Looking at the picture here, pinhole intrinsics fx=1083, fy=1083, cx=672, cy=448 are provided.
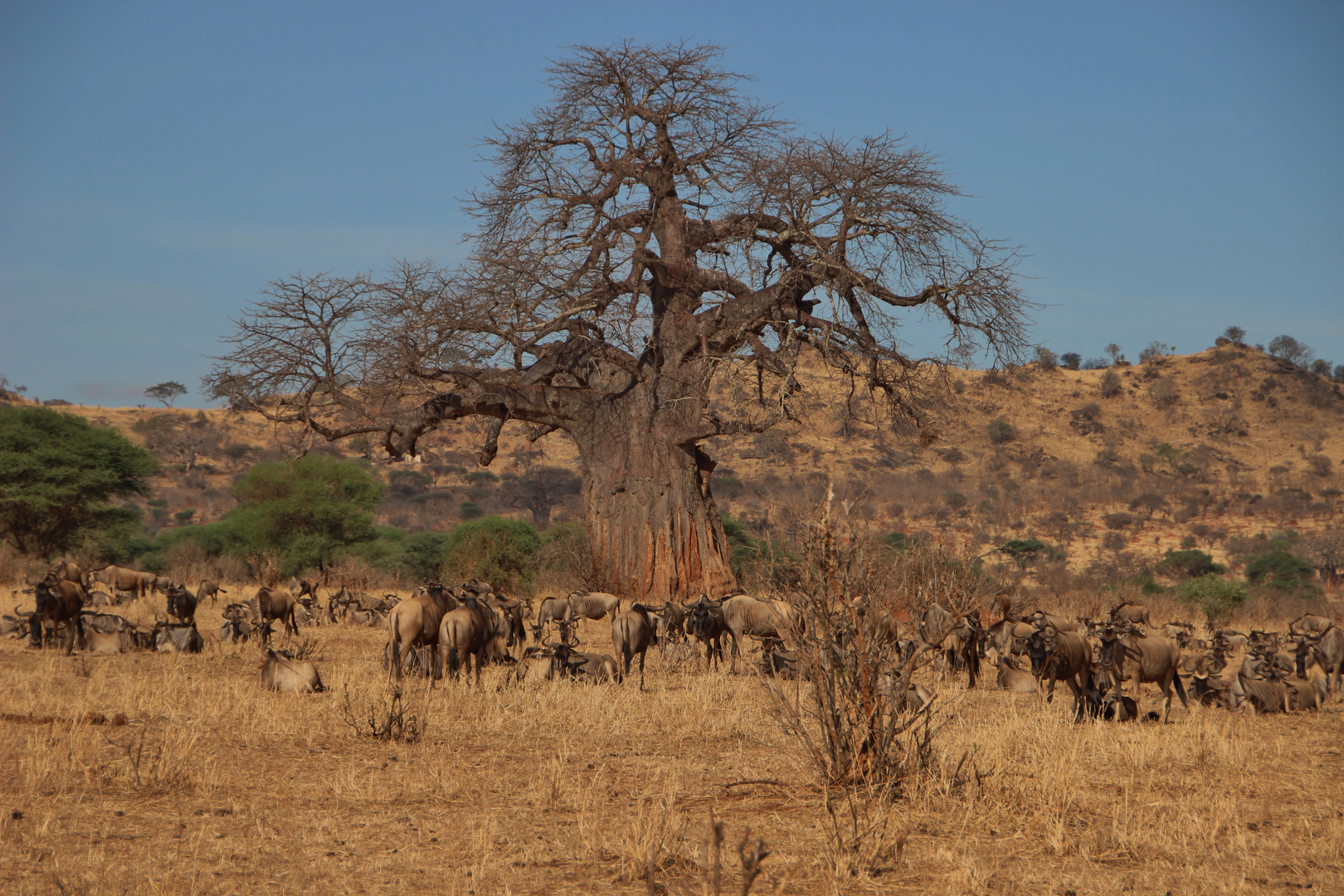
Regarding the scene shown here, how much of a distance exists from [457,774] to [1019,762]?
3.59m

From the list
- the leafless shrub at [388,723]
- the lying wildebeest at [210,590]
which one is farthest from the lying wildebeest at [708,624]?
the lying wildebeest at [210,590]

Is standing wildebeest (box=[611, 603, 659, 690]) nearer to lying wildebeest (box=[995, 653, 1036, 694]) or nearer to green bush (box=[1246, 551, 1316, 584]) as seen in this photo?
lying wildebeest (box=[995, 653, 1036, 694])

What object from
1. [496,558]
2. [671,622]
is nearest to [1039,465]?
[496,558]

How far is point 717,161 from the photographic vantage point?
20.4 meters

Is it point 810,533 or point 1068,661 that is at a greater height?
point 810,533

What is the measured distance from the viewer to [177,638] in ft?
41.2

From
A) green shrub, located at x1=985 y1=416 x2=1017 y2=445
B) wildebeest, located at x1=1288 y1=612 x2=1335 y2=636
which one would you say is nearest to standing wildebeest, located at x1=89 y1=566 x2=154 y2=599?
wildebeest, located at x1=1288 y1=612 x2=1335 y2=636

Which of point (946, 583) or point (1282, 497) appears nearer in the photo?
point (946, 583)

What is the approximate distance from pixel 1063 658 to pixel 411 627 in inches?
239

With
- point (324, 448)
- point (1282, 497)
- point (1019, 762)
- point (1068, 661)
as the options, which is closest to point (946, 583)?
point (1019, 762)

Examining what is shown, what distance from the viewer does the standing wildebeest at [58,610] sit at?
12203 mm

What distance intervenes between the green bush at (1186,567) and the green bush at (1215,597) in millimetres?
11383

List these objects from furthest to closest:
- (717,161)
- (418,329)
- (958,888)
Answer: (717,161), (418,329), (958,888)

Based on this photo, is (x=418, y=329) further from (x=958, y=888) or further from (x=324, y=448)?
(x=324, y=448)
